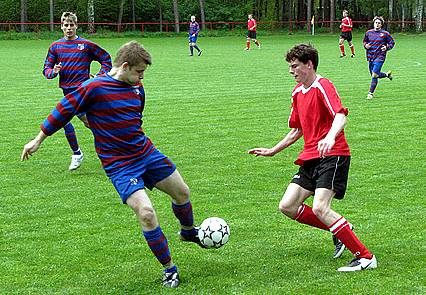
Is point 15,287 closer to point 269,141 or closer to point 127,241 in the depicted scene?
point 127,241

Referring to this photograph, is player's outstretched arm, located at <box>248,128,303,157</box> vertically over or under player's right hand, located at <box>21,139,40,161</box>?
under

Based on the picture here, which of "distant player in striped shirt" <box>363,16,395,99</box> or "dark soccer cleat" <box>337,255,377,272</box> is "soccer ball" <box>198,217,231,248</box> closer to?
"dark soccer cleat" <box>337,255,377,272</box>

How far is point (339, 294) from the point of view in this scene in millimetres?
5418

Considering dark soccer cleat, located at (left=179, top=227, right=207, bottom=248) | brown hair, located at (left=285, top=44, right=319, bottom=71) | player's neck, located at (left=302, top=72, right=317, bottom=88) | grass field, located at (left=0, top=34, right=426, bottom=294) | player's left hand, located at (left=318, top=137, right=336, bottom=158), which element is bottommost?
grass field, located at (left=0, top=34, right=426, bottom=294)

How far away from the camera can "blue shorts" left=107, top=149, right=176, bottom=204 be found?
18.2ft

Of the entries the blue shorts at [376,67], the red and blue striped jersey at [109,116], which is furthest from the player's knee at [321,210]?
the blue shorts at [376,67]

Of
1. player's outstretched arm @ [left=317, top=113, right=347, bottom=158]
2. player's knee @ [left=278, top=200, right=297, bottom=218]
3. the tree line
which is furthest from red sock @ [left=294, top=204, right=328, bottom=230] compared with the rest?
the tree line

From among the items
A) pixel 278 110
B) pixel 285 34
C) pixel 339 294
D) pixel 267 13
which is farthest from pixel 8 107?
pixel 267 13

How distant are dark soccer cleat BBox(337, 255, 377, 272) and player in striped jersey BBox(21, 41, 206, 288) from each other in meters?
1.31

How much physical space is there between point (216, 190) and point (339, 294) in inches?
144

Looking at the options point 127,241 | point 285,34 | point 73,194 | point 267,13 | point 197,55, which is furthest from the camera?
point 267,13

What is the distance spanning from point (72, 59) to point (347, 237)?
5.75 meters

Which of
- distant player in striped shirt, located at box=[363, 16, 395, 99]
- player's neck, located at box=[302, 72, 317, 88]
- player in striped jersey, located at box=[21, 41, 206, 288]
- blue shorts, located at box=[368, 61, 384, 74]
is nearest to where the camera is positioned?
player in striped jersey, located at box=[21, 41, 206, 288]

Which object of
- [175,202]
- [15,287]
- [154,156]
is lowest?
[15,287]
